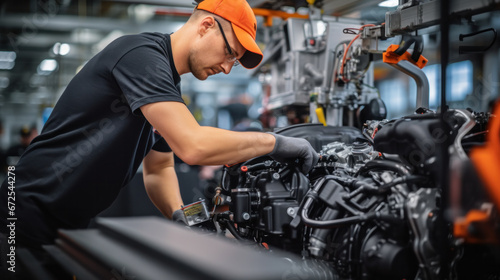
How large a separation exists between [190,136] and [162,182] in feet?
3.15

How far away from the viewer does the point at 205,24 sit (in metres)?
1.97

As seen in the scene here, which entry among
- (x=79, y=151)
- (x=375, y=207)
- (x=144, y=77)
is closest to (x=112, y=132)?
(x=79, y=151)

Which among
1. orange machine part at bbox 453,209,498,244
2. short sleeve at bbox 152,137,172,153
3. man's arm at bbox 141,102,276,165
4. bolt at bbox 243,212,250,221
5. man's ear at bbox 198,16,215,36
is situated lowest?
bolt at bbox 243,212,250,221

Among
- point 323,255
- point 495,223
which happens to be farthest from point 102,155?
point 495,223

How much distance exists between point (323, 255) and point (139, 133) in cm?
93

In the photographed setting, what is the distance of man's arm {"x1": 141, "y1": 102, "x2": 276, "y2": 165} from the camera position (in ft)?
5.27

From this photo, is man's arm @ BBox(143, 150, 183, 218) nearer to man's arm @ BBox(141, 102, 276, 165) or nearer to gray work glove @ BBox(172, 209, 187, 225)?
gray work glove @ BBox(172, 209, 187, 225)

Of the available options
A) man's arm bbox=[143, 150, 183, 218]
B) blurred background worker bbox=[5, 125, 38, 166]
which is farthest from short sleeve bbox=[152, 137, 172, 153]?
blurred background worker bbox=[5, 125, 38, 166]

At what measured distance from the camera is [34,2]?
21.5 ft

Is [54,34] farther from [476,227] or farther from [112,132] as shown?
[476,227]

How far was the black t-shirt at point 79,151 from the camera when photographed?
6.10 ft

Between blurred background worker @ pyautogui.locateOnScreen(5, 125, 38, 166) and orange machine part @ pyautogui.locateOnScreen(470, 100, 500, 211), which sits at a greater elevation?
orange machine part @ pyautogui.locateOnScreen(470, 100, 500, 211)

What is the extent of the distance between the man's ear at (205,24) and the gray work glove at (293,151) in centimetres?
54

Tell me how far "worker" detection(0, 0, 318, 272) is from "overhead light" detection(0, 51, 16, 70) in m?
5.95
